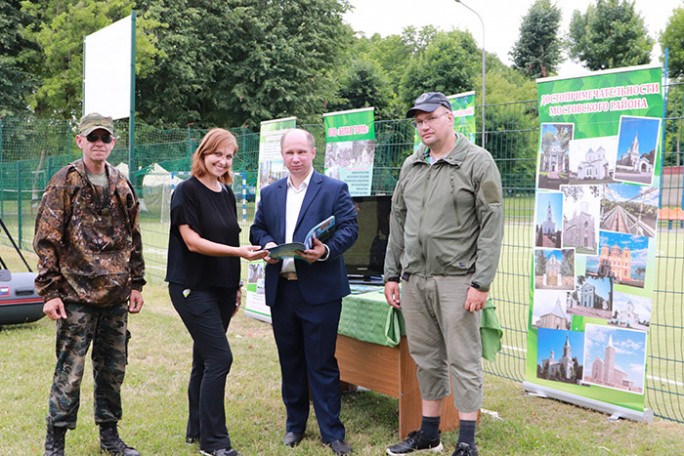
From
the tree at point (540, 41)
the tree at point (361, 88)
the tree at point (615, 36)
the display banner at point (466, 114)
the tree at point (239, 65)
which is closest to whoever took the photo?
the display banner at point (466, 114)

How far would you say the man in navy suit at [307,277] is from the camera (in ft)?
12.4

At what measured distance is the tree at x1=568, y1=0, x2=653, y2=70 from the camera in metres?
37.0

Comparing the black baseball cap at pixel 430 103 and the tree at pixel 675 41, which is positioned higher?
the tree at pixel 675 41

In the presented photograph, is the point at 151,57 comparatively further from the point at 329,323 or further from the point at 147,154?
the point at 329,323

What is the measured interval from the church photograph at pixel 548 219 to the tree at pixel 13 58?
80.1ft

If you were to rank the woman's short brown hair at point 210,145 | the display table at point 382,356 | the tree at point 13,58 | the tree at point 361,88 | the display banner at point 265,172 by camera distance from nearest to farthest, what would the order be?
the woman's short brown hair at point 210,145, the display table at point 382,356, the display banner at point 265,172, the tree at point 13,58, the tree at point 361,88

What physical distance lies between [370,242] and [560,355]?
5.14 ft

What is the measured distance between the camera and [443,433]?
4152 millimetres

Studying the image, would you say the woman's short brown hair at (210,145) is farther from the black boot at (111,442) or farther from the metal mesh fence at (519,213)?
the metal mesh fence at (519,213)

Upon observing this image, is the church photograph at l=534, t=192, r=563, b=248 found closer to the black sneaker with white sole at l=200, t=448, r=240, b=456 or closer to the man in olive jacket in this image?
the man in olive jacket

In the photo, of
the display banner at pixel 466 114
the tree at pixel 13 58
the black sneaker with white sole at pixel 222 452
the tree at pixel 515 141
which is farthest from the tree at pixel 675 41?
the black sneaker with white sole at pixel 222 452

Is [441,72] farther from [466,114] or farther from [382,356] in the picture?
[382,356]

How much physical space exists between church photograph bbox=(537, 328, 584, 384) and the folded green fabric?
87 cm

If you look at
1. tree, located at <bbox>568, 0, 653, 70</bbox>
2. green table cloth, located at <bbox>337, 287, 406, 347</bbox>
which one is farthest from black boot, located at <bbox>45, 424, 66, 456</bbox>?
tree, located at <bbox>568, 0, 653, 70</bbox>
